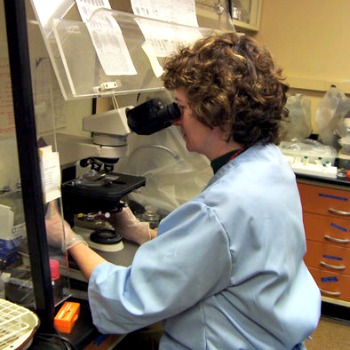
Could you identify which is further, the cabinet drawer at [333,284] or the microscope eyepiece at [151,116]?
the cabinet drawer at [333,284]

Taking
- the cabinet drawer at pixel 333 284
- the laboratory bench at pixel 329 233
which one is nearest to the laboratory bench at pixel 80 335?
the laboratory bench at pixel 329 233

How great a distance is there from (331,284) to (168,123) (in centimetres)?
186

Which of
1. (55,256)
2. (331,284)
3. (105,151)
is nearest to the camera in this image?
(55,256)

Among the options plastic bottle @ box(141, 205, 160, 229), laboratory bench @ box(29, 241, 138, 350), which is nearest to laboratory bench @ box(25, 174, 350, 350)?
plastic bottle @ box(141, 205, 160, 229)

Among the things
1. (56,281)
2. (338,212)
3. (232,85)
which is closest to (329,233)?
(338,212)

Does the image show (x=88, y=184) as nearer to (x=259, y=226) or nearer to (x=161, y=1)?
(x=259, y=226)

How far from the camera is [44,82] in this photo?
1.02m

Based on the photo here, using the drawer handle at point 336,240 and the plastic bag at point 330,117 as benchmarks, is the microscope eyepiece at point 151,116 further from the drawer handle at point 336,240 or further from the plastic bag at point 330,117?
the plastic bag at point 330,117

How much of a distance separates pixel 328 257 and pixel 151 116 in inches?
69.9

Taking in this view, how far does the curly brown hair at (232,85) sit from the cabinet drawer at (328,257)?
1618 mm

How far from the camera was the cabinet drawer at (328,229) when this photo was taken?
2447mm

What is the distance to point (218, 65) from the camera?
104cm

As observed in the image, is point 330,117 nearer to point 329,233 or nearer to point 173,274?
point 329,233

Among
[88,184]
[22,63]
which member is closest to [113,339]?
[88,184]
